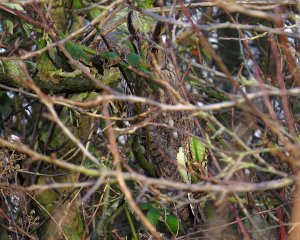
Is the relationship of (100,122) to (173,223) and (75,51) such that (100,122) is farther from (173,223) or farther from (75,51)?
(75,51)

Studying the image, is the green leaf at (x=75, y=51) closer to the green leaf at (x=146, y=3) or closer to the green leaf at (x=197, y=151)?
the green leaf at (x=146, y=3)

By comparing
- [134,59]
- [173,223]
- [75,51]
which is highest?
[75,51]

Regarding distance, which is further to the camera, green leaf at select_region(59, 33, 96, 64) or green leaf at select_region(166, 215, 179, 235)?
green leaf at select_region(166, 215, 179, 235)

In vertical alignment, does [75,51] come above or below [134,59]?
above

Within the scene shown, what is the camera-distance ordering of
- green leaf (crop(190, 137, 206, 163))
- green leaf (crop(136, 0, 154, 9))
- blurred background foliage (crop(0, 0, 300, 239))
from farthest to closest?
green leaf (crop(136, 0, 154, 9)) < green leaf (crop(190, 137, 206, 163)) < blurred background foliage (crop(0, 0, 300, 239))

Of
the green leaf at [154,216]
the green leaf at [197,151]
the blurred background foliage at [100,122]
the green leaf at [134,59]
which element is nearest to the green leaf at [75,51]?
the blurred background foliage at [100,122]

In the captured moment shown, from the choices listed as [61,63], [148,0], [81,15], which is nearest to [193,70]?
[81,15]

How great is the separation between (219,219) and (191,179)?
0.47 m

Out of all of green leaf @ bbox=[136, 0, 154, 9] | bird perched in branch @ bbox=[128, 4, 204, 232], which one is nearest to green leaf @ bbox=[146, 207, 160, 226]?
bird perched in branch @ bbox=[128, 4, 204, 232]

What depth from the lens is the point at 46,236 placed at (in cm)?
411

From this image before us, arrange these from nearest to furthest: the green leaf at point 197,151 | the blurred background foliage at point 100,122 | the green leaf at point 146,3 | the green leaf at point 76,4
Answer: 1. the blurred background foliage at point 100,122
2. the green leaf at point 197,151
3. the green leaf at point 146,3
4. the green leaf at point 76,4

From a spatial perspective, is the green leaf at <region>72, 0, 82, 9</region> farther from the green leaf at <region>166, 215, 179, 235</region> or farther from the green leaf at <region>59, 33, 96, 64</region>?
the green leaf at <region>166, 215, 179, 235</region>

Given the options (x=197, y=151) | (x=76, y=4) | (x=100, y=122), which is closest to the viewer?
(x=197, y=151)

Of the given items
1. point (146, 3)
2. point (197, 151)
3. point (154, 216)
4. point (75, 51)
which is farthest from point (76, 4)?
point (154, 216)
